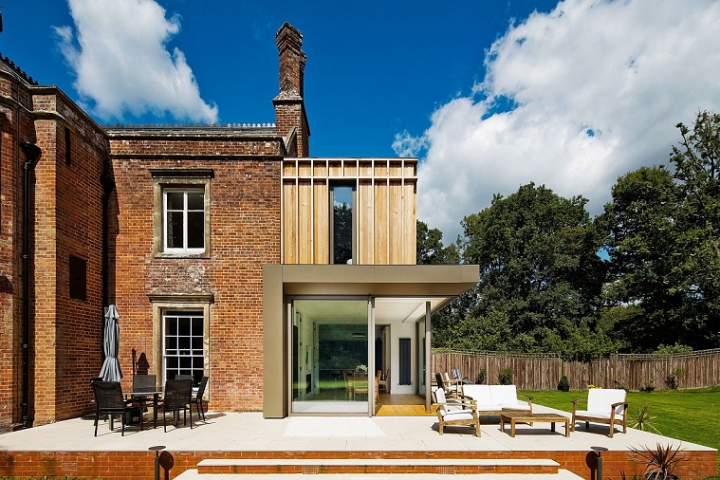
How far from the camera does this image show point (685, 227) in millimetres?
27906

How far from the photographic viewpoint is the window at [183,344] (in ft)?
36.7

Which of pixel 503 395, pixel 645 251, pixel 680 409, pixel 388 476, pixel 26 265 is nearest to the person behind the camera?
pixel 388 476

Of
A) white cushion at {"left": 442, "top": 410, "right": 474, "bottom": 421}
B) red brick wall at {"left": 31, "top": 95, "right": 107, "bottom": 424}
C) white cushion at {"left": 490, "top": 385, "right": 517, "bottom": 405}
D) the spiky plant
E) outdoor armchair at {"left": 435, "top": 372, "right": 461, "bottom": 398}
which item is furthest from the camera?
outdoor armchair at {"left": 435, "top": 372, "right": 461, "bottom": 398}

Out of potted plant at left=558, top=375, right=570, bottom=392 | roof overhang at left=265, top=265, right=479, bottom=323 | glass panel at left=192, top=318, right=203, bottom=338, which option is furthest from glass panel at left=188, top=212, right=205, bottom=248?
potted plant at left=558, top=375, right=570, bottom=392

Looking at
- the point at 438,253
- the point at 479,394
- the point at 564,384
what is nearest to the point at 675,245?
the point at 564,384

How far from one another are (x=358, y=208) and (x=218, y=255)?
145 inches

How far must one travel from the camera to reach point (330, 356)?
10547 mm

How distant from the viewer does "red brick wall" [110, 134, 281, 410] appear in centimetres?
1110

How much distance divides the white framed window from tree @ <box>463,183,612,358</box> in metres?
25.7

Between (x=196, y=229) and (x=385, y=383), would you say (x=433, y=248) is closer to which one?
(x=385, y=383)

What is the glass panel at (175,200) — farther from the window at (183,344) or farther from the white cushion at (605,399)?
the white cushion at (605,399)

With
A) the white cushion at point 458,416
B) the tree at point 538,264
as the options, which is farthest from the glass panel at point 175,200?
the tree at point 538,264

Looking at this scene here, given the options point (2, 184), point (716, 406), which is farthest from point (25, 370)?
point (716, 406)

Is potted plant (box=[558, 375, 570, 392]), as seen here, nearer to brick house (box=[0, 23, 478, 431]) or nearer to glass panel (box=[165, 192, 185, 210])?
brick house (box=[0, 23, 478, 431])
